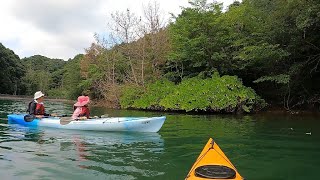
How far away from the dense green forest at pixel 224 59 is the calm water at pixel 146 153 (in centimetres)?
684

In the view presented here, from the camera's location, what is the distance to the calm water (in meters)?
5.72

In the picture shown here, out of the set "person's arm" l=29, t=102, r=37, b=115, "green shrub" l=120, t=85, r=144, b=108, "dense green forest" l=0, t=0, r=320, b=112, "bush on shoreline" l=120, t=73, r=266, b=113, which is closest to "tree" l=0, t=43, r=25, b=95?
"dense green forest" l=0, t=0, r=320, b=112

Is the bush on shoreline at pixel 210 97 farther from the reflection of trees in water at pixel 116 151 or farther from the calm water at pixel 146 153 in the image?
the reflection of trees in water at pixel 116 151

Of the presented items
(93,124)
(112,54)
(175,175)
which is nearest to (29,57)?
(112,54)

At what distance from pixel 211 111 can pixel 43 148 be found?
13700 mm

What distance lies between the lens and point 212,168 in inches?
167

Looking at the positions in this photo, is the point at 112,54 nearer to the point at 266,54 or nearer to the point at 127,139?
the point at 266,54

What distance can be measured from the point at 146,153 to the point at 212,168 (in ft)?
11.2

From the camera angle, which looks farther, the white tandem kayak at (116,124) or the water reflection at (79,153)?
the white tandem kayak at (116,124)

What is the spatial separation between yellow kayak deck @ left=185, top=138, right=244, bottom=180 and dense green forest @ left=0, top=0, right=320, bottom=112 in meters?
10.7

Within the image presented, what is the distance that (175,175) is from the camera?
5602mm

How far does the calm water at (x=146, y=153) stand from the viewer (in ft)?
18.8

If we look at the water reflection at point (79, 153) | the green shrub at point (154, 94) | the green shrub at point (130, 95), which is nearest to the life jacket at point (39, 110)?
the water reflection at point (79, 153)

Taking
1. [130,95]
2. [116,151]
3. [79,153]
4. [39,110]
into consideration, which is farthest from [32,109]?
[130,95]
